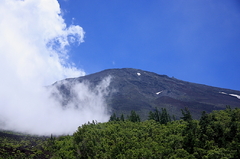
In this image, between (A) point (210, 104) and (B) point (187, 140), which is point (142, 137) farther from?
(A) point (210, 104)

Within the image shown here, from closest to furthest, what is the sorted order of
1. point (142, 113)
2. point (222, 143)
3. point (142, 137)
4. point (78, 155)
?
point (222, 143) < point (78, 155) < point (142, 137) < point (142, 113)

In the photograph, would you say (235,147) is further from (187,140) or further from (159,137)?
(159,137)

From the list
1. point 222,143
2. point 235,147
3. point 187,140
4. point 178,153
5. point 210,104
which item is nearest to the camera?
point 235,147

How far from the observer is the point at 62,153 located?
55.6 meters

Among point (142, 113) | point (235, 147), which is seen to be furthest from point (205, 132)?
point (142, 113)

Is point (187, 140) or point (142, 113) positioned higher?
point (142, 113)

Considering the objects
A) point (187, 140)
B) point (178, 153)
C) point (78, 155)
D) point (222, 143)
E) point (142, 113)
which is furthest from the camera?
Answer: point (142, 113)

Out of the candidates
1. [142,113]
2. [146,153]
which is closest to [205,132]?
[146,153]

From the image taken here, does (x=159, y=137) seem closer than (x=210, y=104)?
Yes

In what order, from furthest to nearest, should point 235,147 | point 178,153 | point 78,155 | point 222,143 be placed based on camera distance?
point 78,155, point 222,143, point 178,153, point 235,147

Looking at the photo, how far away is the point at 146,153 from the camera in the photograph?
3778 cm

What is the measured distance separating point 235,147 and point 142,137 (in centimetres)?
2515

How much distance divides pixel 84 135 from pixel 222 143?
3779cm

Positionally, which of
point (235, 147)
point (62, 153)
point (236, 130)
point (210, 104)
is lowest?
point (62, 153)
